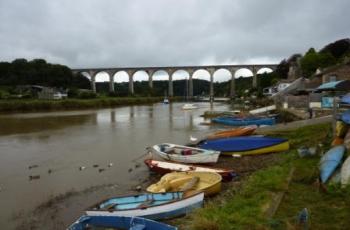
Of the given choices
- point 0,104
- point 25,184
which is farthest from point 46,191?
point 0,104

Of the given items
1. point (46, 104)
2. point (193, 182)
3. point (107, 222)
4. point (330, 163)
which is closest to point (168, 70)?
point (46, 104)

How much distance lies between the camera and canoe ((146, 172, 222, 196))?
33.2ft

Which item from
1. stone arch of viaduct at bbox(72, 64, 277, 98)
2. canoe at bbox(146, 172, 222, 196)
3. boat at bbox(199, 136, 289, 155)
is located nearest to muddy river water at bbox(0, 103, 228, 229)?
canoe at bbox(146, 172, 222, 196)

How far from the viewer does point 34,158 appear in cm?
1934

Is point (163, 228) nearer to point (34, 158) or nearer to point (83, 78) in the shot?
point (34, 158)

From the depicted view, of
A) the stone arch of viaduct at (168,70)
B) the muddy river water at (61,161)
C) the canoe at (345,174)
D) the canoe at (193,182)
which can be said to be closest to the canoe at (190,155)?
the muddy river water at (61,161)

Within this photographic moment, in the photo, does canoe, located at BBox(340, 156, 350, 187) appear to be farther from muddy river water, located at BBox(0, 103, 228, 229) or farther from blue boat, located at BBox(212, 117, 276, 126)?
blue boat, located at BBox(212, 117, 276, 126)

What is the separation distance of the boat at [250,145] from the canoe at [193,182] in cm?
543

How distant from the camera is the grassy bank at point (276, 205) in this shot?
6582mm

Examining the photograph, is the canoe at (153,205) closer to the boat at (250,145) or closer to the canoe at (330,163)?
the canoe at (330,163)

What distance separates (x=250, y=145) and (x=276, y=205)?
28.1 ft

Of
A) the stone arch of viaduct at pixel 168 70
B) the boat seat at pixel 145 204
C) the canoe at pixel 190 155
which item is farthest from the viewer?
the stone arch of viaduct at pixel 168 70

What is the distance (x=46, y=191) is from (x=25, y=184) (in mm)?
1582

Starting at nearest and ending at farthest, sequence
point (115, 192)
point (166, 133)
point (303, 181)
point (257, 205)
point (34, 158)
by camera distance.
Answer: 1. point (257, 205)
2. point (303, 181)
3. point (115, 192)
4. point (34, 158)
5. point (166, 133)
